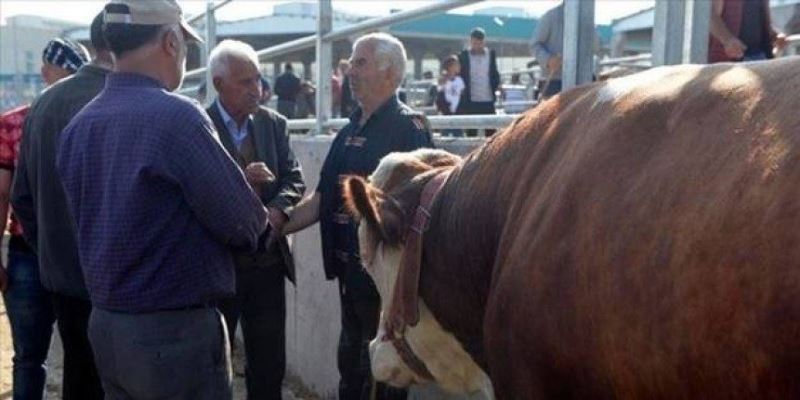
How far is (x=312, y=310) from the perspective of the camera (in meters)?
5.74

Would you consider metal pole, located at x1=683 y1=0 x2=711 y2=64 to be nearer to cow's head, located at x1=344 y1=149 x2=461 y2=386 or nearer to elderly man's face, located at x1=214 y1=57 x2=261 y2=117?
cow's head, located at x1=344 y1=149 x2=461 y2=386

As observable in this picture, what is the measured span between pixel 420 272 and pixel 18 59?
90.9ft

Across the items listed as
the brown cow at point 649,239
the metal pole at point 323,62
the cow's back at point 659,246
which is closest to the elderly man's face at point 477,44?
the metal pole at point 323,62

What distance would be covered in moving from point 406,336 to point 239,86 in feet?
6.26

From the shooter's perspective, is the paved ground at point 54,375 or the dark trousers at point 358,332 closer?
the dark trousers at point 358,332

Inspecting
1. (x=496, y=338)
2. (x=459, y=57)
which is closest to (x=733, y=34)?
(x=496, y=338)

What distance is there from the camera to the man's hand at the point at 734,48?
3.68 m

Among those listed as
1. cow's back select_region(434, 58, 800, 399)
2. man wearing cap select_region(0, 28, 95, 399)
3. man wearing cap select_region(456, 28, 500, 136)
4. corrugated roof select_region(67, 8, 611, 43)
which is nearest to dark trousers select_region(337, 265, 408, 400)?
man wearing cap select_region(0, 28, 95, 399)

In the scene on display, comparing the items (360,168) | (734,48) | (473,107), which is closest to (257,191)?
(360,168)

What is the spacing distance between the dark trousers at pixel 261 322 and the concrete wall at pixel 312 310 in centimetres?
87

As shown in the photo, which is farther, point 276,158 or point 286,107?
point 286,107

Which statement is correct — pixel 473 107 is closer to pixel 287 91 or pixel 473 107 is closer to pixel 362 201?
pixel 287 91

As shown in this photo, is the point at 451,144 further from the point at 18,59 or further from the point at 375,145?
the point at 18,59

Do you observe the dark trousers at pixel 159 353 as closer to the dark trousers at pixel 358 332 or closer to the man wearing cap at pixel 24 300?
the dark trousers at pixel 358 332
